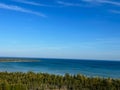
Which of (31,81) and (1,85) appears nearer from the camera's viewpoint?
(1,85)

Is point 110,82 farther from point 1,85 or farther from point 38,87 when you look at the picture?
point 1,85

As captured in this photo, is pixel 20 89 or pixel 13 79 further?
pixel 13 79

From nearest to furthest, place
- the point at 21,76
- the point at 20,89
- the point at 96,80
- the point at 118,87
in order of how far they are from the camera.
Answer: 1. the point at 20,89
2. the point at 118,87
3. the point at 96,80
4. the point at 21,76

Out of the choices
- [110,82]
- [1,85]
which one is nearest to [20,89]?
[1,85]

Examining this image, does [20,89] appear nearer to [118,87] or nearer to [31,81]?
[31,81]

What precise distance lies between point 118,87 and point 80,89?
3.98 m

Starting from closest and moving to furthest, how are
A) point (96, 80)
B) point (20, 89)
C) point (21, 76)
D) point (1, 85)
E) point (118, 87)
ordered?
point (20, 89) < point (1, 85) < point (118, 87) < point (96, 80) < point (21, 76)

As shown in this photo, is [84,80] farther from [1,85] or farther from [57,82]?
[1,85]

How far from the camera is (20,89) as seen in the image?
2258 centimetres

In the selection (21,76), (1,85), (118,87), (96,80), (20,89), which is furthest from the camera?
(21,76)

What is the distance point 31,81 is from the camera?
1222 inches

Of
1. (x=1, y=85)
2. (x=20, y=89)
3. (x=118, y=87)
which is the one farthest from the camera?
(x=118, y=87)

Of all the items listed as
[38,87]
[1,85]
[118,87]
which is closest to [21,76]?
[38,87]

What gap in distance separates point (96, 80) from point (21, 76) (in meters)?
9.21
